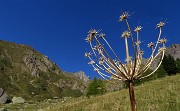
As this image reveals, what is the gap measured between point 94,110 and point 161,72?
57704mm

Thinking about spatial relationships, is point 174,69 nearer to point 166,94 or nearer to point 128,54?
point 166,94

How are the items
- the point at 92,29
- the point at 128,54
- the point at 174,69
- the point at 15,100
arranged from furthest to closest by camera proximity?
1. the point at 174,69
2. the point at 15,100
3. the point at 92,29
4. the point at 128,54

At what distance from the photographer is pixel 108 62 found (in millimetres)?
4906

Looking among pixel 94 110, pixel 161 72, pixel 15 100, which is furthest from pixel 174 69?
pixel 94 110

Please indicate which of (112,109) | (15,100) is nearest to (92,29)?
(112,109)

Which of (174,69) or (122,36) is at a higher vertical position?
(174,69)

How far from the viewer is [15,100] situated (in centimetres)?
5662

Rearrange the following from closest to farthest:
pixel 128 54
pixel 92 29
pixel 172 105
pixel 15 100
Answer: pixel 128 54, pixel 92 29, pixel 172 105, pixel 15 100

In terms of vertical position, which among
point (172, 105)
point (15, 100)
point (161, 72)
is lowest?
point (172, 105)

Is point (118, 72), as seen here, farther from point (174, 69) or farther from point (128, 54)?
point (174, 69)

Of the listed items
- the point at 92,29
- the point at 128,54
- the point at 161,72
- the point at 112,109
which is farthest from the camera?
the point at 161,72

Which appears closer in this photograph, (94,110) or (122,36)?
(122,36)

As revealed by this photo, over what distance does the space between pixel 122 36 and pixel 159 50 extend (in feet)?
2.00

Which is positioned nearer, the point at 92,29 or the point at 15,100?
the point at 92,29
